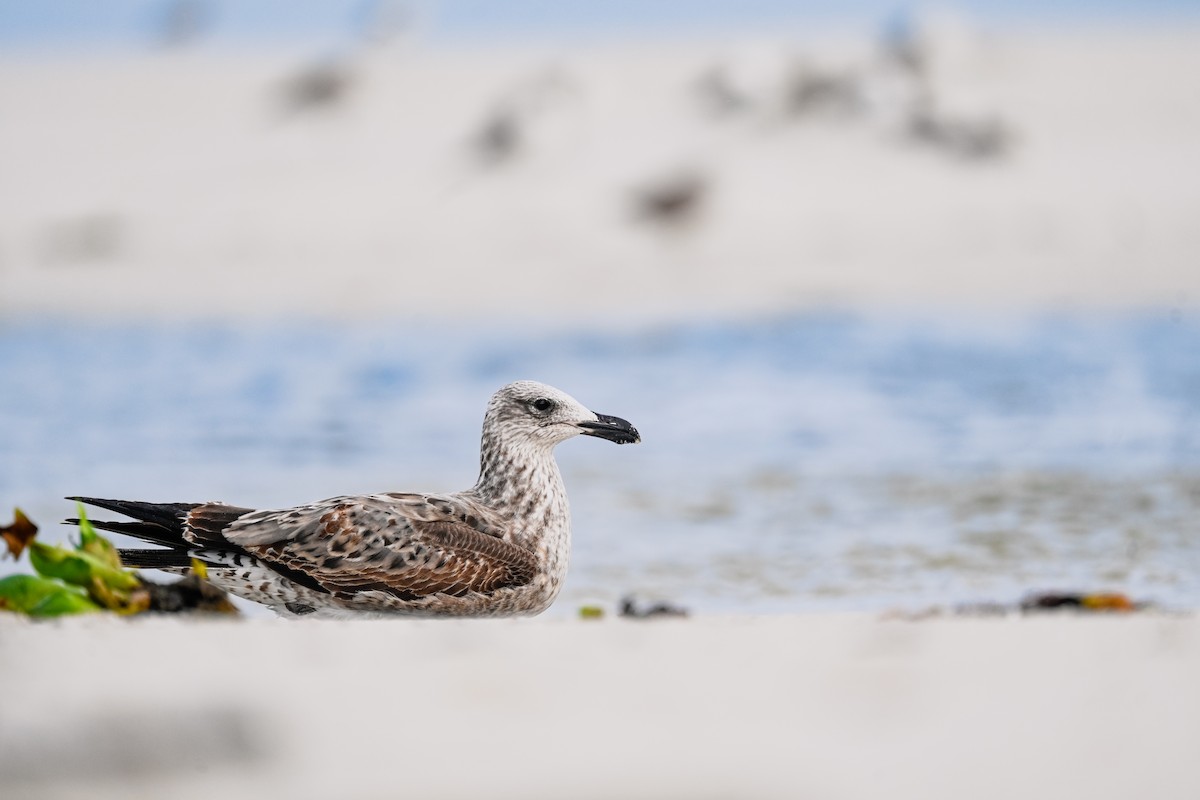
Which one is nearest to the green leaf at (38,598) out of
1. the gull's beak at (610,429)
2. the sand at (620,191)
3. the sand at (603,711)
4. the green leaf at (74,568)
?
the green leaf at (74,568)

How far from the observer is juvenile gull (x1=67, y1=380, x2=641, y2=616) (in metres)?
4.34

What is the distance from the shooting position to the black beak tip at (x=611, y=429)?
4750mm

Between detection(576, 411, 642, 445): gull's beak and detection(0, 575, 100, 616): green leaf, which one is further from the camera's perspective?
detection(576, 411, 642, 445): gull's beak

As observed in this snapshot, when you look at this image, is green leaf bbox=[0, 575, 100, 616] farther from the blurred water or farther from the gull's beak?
the blurred water

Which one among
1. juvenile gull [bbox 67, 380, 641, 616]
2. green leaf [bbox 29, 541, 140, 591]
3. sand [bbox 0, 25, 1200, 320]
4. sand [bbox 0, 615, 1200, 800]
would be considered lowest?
sand [bbox 0, 615, 1200, 800]

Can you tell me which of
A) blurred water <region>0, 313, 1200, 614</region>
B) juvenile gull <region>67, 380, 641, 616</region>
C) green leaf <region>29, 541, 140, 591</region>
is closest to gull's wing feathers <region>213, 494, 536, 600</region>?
juvenile gull <region>67, 380, 641, 616</region>

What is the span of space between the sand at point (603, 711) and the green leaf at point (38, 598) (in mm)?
246

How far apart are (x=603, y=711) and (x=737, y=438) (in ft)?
23.0

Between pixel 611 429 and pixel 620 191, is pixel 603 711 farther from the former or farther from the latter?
pixel 620 191

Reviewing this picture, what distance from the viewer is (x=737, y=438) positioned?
1003 cm

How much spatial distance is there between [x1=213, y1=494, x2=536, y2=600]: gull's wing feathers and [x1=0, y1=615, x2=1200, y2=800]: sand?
0.83 meters

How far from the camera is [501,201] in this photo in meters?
21.2

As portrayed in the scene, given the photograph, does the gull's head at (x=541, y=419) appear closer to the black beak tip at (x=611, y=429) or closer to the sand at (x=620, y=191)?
the black beak tip at (x=611, y=429)

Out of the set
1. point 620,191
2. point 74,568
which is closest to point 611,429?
point 74,568
